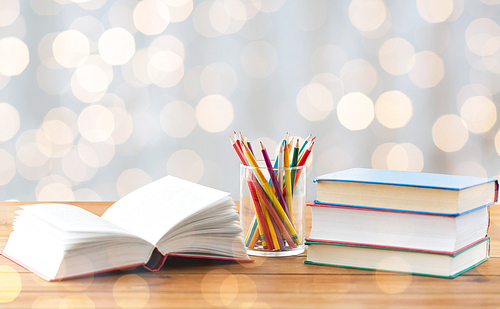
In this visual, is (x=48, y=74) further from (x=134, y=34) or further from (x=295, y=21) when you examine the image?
(x=295, y=21)

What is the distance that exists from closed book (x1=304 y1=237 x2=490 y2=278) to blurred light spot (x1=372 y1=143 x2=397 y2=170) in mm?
979

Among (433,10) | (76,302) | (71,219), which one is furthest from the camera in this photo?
(433,10)

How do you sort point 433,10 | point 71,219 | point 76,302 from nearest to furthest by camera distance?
point 76,302, point 71,219, point 433,10

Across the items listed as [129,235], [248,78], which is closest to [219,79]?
[248,78]

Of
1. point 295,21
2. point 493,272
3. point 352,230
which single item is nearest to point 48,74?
point 295,21

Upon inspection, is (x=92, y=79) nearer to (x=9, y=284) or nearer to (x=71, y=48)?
(x=71, y=48)

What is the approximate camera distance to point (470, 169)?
5.07 feet

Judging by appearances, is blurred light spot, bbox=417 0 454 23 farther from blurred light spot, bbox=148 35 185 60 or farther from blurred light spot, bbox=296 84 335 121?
blurred light spot, bbox=148 35 185 60

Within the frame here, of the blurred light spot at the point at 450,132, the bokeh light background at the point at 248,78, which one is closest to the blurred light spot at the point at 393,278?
the bokeh light background at the point at 248,78

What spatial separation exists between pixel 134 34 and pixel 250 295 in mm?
1248

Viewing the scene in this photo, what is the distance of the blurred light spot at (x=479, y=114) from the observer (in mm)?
1519

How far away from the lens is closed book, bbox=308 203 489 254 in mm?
512

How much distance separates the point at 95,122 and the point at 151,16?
16.6 inches

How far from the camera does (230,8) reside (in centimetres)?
151
